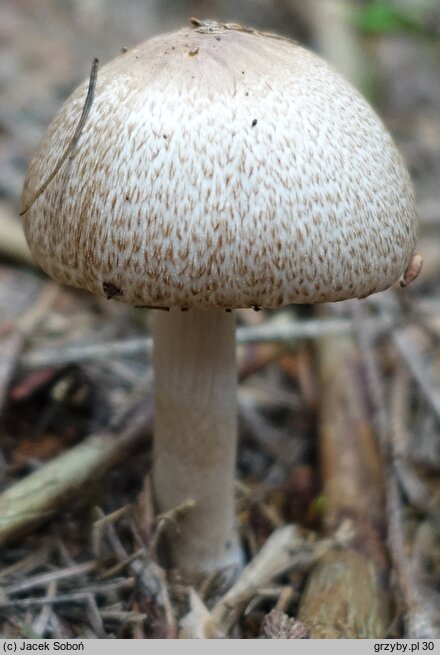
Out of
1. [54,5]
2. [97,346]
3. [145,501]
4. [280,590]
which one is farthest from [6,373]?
[54,5]

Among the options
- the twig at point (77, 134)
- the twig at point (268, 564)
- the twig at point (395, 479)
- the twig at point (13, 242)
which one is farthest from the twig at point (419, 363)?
the twig at point (13, 242)

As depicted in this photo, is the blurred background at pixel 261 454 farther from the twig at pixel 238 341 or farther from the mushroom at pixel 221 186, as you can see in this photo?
the mushroom at pixel 221 186

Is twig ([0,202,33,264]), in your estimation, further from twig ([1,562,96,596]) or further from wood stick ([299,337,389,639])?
twig ([1,562,96,596])

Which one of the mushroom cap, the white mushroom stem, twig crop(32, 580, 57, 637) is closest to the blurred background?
twig crop(32, 580, 57, 637)

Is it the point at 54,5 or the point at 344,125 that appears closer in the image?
the point at 344,125

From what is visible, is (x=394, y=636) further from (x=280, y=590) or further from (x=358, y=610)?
(x=280, y=590)

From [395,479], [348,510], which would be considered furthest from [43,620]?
[395,479]

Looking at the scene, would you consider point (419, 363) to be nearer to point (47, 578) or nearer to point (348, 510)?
point (348, 510)
